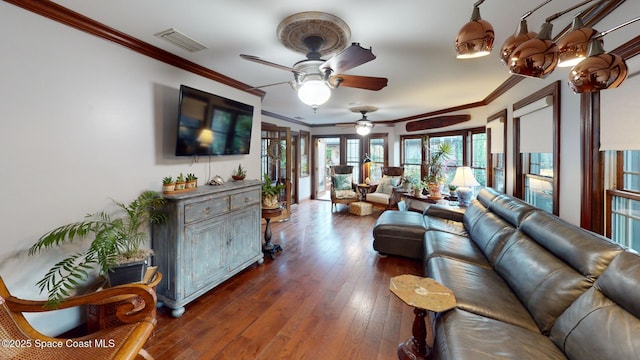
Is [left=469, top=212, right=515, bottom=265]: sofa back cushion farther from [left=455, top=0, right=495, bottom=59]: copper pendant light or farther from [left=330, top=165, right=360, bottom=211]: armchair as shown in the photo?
[left=330, top=165, right=360, bottom=211]: armchair

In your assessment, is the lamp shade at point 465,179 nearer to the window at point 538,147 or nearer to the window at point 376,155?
the window at point 538,147

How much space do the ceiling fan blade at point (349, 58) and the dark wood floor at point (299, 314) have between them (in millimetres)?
2097

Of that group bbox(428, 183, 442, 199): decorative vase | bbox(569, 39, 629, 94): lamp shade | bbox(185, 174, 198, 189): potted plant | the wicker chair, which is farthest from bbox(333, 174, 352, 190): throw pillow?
bbox(569, 39, 629, 94): lamp shade

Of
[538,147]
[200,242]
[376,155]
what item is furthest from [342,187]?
[200,242]

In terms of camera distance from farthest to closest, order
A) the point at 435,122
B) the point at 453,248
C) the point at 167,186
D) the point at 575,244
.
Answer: the point at 435,122 < the point at 453,248 < the point at 167,186 < the point at 575,244

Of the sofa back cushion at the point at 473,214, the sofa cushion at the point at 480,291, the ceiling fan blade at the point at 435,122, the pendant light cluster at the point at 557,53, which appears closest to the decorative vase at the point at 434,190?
the sofa back cushion at the point at 473,214

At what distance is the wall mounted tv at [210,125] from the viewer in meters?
2.60

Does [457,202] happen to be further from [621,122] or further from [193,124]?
[193,124]

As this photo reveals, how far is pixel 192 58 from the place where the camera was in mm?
2750

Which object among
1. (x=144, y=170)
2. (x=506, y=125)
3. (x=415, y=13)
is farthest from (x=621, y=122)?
(x=144, y=170)

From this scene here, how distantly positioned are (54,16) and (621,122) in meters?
3.93

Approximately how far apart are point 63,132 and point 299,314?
7.77 feet

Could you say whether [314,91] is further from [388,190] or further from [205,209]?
[388,190]

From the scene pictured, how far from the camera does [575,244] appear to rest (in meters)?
1.63
